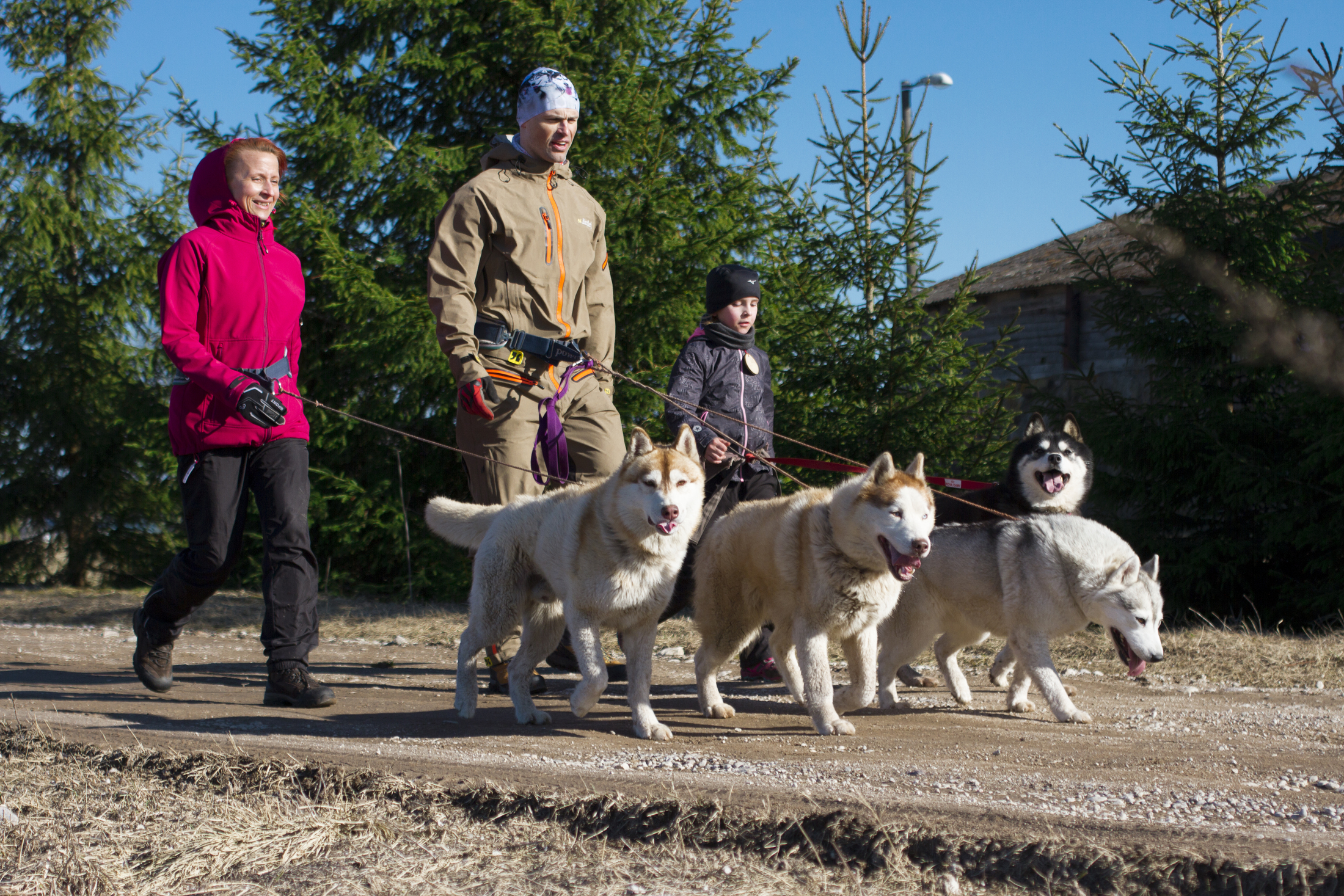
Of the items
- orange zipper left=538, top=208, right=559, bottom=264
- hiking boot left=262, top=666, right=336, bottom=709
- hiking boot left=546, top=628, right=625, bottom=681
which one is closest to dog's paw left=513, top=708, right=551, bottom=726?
hiking boot left=262, top=666, right=336, bottom=709

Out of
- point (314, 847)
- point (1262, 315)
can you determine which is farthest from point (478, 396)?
point (1262, 315)

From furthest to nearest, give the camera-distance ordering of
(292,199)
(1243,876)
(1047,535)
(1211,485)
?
(292,199), (1211,485), (1047,535), (1243,876)

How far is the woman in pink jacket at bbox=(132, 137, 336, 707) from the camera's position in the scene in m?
4.57

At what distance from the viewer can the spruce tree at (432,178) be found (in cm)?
973

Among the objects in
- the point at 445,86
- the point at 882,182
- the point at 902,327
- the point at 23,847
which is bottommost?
the point at 23,847

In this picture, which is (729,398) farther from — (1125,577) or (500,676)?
(1125,577)

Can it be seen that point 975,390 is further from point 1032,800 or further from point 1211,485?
point 1032,800

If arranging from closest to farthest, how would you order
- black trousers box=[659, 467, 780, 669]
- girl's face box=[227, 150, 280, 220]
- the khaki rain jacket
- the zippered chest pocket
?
girl's face box=[227, 150, 280, 220] → the khaki rain jacket → the zippered chest pocket → black trousers box=[659, 467, 780, 669]

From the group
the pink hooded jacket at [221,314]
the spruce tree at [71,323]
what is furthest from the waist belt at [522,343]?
the spruce tree at [71,323]

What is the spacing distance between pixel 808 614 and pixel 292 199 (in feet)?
26.4

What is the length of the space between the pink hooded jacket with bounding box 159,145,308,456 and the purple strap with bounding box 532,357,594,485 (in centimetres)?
114

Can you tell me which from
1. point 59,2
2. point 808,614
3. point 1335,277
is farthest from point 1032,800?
point 59,2

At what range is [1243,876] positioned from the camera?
254 cm

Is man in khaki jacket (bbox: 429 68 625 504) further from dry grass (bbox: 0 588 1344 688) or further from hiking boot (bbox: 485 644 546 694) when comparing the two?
dry grass (bbox: 0 588 1344 688)
